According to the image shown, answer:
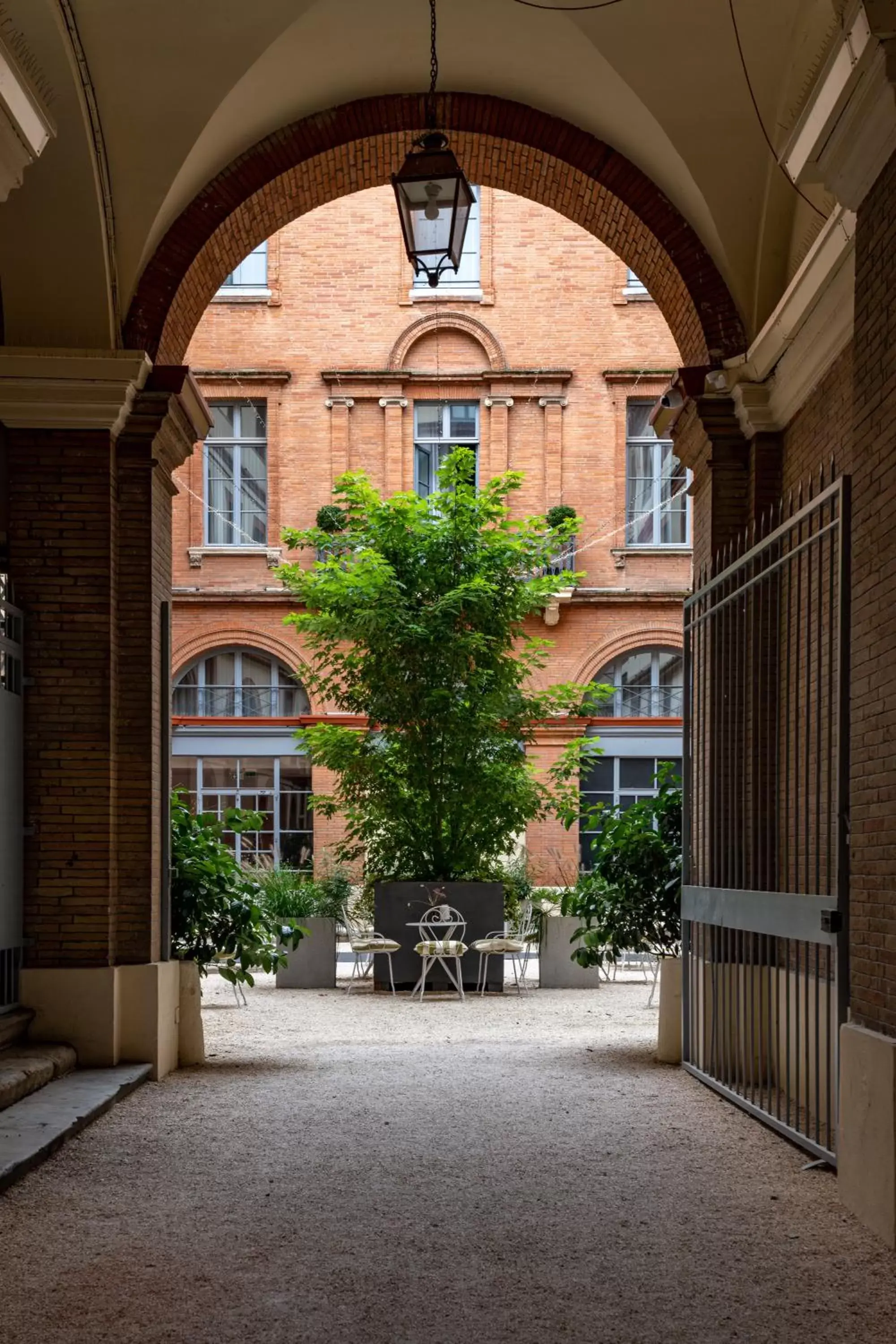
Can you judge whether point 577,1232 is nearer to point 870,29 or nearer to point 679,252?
point 870,29

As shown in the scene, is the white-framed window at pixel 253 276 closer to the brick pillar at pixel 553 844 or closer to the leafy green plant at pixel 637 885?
the brick pillar at pixel 553 844

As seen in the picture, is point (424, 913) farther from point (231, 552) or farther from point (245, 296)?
point (245, 296)

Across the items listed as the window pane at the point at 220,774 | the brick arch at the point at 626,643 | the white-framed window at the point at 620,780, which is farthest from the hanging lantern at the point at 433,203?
the window pane at the point at 220,774

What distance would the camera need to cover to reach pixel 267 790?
79.6ft

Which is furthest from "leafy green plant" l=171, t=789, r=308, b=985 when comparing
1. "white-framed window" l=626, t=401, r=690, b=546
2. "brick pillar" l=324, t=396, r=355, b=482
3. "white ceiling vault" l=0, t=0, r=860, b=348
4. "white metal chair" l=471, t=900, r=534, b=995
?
"white-framed window" l=626, t=401, r=690, b=546

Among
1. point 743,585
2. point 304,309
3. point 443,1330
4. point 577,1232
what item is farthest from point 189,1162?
point 304,309

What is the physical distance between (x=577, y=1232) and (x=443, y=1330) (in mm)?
1202

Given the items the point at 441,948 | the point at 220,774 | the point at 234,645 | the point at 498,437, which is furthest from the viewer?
the point at 498,437

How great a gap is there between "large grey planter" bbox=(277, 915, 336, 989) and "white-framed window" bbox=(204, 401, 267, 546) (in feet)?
32.9

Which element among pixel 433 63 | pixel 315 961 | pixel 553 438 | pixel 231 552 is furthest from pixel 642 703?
pixel 433 63

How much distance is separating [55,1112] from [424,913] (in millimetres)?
8489

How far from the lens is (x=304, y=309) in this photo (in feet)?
81.4

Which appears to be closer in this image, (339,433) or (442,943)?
(442,943)

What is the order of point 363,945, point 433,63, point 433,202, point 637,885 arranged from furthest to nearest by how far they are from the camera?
point 363,945
point 637,885
point 433,63
point 433,202
